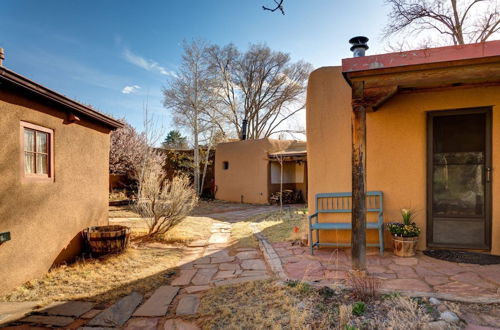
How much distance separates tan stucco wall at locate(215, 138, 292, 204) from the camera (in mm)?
13031

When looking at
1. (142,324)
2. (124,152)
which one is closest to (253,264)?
(142,324)

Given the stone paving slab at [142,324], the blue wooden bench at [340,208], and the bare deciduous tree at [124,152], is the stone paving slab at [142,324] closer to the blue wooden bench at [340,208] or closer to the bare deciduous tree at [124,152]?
the blue wooden bench at [340,208]

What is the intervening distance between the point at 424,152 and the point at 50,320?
5.18 m

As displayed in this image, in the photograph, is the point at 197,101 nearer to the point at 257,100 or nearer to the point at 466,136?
the point at 257,100

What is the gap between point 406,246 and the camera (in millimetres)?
3930

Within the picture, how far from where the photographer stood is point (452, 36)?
999 centimetres

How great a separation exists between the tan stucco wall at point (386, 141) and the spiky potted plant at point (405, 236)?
0.95 feet

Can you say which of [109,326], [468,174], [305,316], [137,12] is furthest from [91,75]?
[468,174]

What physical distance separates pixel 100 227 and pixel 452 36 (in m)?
12.8

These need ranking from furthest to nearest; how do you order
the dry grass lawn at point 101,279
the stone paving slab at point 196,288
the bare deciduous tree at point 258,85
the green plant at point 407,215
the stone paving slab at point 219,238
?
1. the bare deciduous tree at point 258,85
2. the stone paving slab at point 219,238
3. the green plant at point 407,215
4. the stone paving slab at point 196,288
5. the dry grass lawn at point 101,279

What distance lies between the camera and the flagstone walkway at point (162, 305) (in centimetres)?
257

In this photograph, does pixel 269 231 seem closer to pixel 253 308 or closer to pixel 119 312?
pixel 253 308

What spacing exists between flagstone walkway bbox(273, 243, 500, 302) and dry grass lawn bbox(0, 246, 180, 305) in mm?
1914

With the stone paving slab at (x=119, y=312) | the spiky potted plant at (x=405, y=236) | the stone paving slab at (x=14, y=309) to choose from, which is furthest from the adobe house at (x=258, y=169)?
the stone paving slab at (x=14, y=309)
